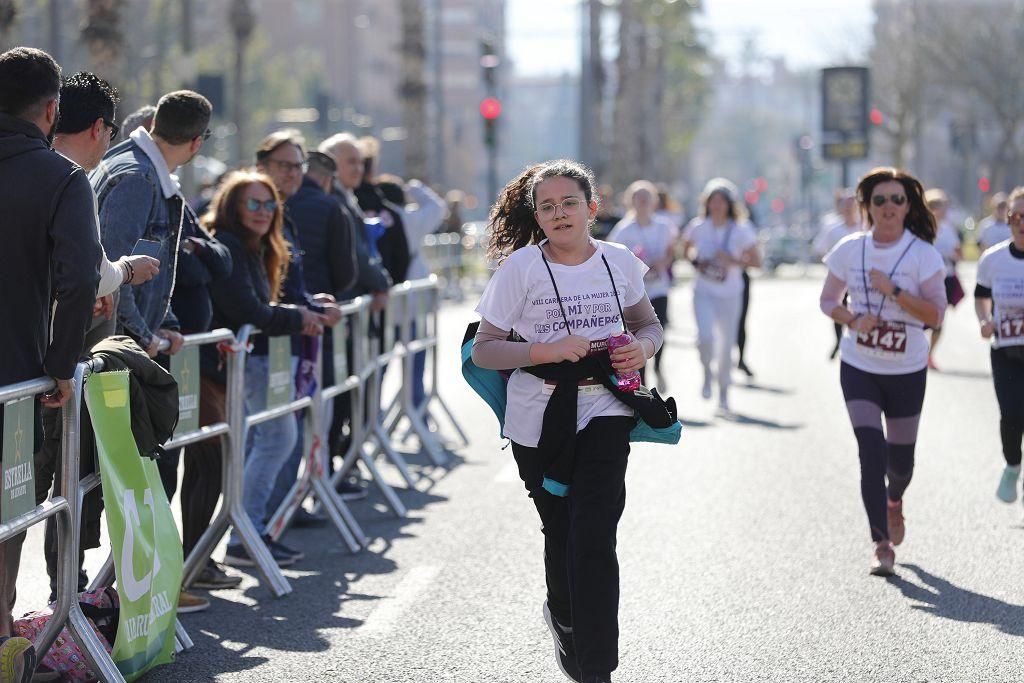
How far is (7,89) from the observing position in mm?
5711

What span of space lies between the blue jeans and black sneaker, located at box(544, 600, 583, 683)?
2825 millimetres

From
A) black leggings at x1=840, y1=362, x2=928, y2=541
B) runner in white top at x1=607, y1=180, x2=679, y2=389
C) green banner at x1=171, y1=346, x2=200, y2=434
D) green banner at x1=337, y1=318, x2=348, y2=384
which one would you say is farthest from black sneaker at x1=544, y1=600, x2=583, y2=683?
runner in white top at x1=607, y1=180, x2=679, y2=389

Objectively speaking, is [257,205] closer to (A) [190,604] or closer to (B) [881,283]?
(A) [190,604]

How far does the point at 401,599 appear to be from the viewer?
25.1ft

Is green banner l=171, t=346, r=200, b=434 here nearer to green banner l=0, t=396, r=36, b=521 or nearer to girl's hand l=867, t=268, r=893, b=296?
green banner l=0, t=396, r=36, b=521

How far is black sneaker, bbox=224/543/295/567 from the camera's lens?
852cm

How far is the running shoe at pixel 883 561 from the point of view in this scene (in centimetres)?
802

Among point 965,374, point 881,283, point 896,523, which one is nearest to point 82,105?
point 881,283

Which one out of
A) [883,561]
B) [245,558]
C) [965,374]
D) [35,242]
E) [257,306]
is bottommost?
[965,374]

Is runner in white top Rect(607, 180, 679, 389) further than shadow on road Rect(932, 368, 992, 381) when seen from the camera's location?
No

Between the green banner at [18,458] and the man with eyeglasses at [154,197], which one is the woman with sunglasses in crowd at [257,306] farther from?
the green banner at [18,458]

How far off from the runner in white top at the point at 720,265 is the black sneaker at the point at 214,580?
8034 mm

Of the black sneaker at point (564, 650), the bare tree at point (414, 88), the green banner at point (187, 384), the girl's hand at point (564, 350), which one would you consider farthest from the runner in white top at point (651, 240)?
the bare tree at point (414, 88)

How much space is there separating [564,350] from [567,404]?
0.22 m
